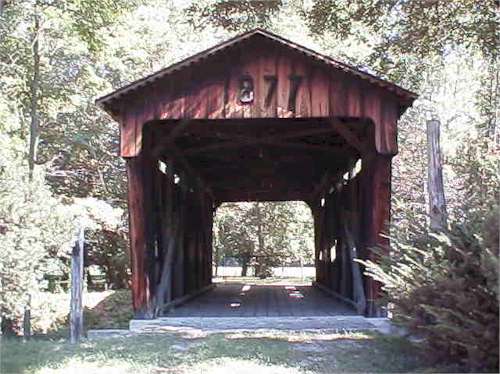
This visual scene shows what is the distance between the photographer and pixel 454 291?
213 inches

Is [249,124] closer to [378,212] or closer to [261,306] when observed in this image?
[378,212]

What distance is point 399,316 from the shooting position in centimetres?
641

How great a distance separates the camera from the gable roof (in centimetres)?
921

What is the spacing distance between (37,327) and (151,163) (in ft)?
21.7

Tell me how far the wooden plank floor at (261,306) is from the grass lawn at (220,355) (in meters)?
2.17

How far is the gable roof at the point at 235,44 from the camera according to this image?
921 cm

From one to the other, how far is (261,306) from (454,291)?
285 inches

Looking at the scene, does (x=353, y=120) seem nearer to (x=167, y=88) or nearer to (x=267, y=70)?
(x=267, y=70)

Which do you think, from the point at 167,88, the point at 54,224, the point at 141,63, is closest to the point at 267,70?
the point at 167,88

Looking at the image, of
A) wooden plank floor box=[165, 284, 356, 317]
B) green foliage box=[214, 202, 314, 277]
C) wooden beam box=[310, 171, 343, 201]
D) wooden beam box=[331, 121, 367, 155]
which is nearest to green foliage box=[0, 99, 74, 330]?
wooden plank floor box=[165, 284, 356, 317]

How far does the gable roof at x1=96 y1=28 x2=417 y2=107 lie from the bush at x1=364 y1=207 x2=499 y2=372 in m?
3.03

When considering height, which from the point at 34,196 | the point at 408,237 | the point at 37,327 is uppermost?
the point at 34,196

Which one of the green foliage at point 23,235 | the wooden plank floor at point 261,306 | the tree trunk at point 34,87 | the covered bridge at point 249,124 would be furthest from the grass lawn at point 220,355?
the tree trunk at point 34,87

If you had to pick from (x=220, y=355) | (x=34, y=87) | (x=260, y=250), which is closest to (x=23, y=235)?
(x=220, y=355)
